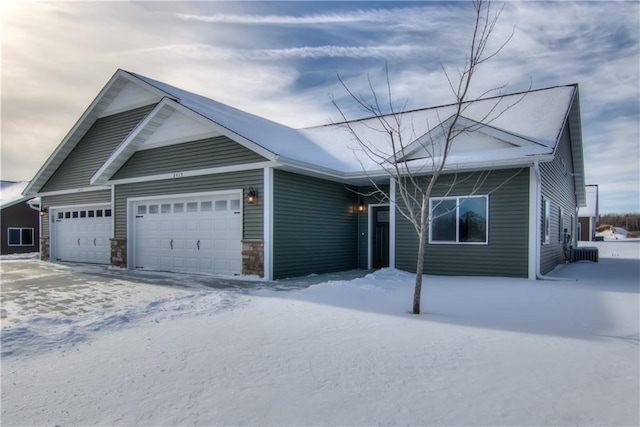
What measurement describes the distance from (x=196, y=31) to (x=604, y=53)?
10473mm

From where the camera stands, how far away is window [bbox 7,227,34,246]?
22.2 m

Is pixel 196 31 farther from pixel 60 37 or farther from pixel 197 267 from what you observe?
pixel 197 267

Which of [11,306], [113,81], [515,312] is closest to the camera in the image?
[515,312]

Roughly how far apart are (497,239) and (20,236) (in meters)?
23.8

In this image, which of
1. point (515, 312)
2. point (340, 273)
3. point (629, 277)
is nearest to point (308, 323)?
point (515, 312)

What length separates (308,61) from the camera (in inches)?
473

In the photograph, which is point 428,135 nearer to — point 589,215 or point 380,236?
point 380,236

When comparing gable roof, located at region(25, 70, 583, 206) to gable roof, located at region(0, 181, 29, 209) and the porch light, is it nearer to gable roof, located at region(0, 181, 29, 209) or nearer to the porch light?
the porch light

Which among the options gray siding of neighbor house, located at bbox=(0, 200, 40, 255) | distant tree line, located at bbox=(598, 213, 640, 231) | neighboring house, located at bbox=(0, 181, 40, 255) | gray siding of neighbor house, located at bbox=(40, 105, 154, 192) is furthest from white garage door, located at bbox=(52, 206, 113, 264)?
distant tree line, located at bbox=(598, 213, 640, 231)

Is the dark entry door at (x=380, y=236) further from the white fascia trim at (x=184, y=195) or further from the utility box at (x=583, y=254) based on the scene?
the utility box at (x=583, y=254)

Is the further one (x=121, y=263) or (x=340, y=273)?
(x=121, y=263)

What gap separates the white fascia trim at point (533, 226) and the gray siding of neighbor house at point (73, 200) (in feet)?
45.3

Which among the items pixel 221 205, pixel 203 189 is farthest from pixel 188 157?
pixel 221 205

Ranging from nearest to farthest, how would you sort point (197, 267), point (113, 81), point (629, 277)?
1. point (629, 277)
2. point (197, 267)
3. point (113, 81)
